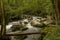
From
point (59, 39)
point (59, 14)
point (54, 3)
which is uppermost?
point (54, 3)

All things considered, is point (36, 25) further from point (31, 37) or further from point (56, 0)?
point (56, 0)

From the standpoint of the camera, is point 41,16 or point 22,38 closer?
point 22,38

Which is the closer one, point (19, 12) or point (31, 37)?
point (31, 37)

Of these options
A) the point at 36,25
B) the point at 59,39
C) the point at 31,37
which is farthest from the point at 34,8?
the point at 59,39

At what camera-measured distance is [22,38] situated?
5824mm

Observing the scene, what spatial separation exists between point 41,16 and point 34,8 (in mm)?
620

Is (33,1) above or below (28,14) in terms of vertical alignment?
above

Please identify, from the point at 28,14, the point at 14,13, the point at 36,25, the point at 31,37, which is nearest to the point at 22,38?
the point at 31,37

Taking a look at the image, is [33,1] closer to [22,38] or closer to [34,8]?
[34,8]

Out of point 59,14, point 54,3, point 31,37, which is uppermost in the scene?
point 54,3

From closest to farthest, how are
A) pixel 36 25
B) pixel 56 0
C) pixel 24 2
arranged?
pixel 56 0, pixel 36 25, pixel 24 2

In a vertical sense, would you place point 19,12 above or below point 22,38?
above

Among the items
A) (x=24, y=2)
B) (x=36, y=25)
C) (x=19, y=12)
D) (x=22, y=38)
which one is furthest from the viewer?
(x=19, y=12)

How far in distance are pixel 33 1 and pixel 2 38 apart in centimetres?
434
